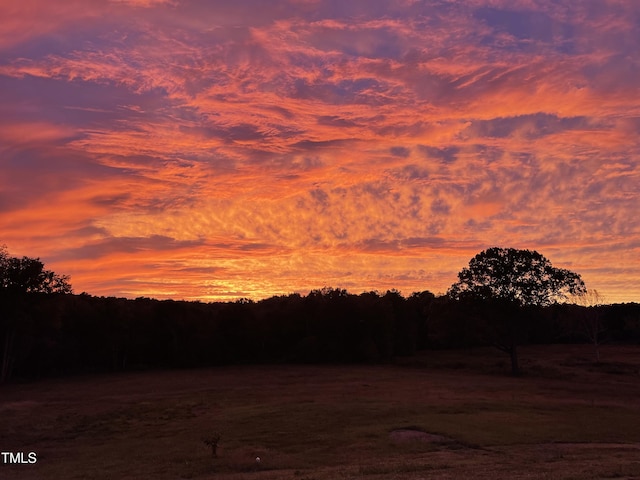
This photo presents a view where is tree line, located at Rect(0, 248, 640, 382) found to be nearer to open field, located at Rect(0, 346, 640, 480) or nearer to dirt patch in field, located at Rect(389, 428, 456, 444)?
open field, located at Rect(0, 346, 640, 480)

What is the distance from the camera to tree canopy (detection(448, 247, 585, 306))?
80688 mm

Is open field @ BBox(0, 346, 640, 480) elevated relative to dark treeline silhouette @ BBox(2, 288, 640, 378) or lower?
lower

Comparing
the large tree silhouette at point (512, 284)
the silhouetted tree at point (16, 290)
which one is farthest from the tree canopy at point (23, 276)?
the large tree silhouette at point (512, 284)

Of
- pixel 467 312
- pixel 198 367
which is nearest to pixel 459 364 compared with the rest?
pixel 467 312

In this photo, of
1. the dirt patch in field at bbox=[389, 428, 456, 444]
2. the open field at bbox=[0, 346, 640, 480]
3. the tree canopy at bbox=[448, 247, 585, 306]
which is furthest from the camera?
the tree canopy at bbox=[448, 247, 585, 306]

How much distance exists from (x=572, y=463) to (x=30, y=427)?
123 feet

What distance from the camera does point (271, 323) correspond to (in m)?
116

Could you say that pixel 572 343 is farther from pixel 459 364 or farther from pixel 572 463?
pixel 572 463

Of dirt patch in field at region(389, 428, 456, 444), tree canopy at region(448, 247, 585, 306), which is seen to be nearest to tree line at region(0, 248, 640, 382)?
tree canopy at region(448, 247, 585, 306)

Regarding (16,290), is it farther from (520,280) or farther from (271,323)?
(520,280)

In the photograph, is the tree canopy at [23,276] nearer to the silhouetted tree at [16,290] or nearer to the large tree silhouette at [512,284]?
the silhouetted tree at [16,290]

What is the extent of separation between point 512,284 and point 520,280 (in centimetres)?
122

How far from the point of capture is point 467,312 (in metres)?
83.0

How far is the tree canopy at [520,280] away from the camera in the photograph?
80688 mm
